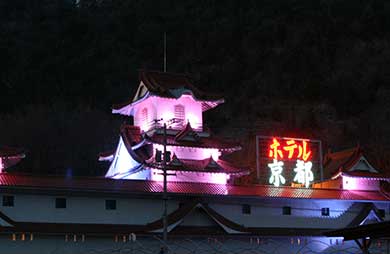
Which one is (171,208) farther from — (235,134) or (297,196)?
(235,134)

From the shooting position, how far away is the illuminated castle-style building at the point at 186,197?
31.5 m

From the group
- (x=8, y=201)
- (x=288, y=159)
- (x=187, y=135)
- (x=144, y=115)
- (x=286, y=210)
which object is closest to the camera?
(x=8, y=201)

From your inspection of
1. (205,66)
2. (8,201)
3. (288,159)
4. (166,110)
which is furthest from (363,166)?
(205,66)

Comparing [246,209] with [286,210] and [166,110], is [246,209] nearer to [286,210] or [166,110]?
[286,210]

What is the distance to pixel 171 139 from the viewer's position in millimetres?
38438

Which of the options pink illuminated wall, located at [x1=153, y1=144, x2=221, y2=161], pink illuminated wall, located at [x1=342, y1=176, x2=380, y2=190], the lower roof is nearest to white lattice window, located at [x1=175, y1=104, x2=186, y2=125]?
pink illuminated wall, located at [x1=153, y1=144, x2=221, y2=161]

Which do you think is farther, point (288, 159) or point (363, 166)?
point (288, 159)

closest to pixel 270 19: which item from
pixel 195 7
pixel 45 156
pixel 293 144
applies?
pixel 195 7

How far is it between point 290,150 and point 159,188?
11645 mm

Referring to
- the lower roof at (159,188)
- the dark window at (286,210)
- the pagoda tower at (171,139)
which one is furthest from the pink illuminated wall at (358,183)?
the pagoda tower at (171,139)

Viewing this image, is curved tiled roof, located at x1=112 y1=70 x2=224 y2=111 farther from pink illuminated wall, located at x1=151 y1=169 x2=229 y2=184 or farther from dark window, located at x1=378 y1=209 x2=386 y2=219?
dark window, located at x1=378 y1=209 x2=386 y2=219

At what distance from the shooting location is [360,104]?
86.5 metres

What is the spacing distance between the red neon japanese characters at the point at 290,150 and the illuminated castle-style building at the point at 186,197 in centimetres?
6

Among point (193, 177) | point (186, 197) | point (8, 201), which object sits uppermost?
point (193, 177)
